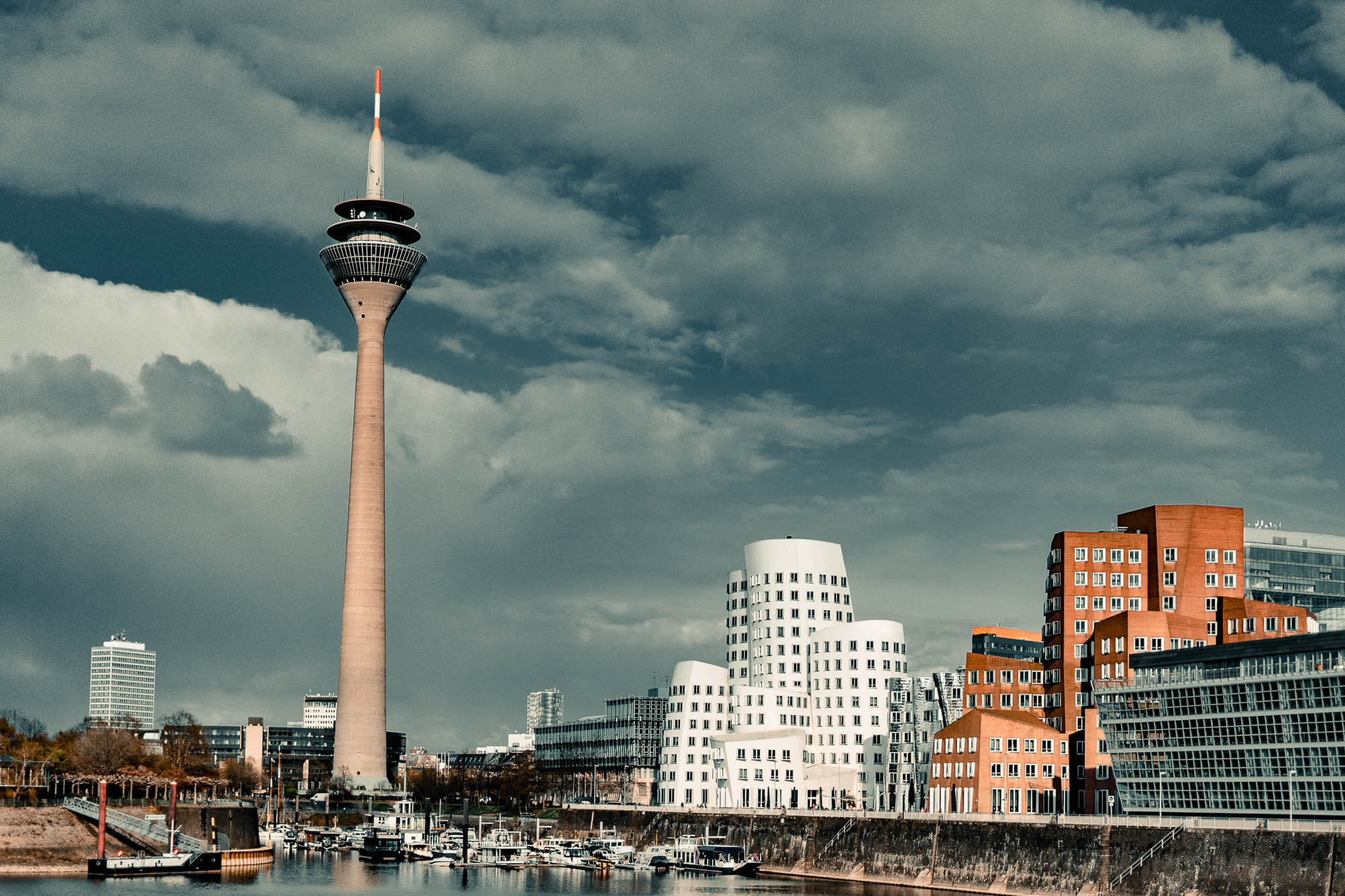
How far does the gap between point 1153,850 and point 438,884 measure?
6893 centimetres

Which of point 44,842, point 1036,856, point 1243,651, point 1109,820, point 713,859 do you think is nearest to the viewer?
point 1109,820

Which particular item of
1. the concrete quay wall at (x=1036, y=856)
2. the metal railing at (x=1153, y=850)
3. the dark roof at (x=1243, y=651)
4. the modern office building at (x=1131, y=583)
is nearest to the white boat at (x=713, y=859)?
the concrete quay wall at (x=1036, y=856)

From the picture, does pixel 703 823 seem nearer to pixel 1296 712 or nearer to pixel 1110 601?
pixel 1110 601

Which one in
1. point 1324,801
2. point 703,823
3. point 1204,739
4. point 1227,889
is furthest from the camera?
point 703,823

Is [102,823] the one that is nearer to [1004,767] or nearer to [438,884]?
[438,884]

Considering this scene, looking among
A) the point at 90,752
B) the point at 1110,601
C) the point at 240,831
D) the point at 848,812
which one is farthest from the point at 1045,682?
the point at 90,752

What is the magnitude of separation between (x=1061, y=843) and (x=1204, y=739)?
1745 centimetres

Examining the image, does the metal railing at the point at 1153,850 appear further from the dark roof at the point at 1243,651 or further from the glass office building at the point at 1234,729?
the dark roof at the point at 1243,651

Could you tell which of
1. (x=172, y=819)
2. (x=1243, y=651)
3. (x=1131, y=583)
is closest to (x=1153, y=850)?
(x=1243, y=651)

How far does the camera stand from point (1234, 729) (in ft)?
433

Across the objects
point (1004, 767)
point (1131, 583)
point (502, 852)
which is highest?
point (1131, 583)

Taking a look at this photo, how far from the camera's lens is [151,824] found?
6191 inches

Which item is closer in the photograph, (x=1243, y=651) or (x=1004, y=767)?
(x=1243, y=651)

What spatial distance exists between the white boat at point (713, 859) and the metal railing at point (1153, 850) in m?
57.3
